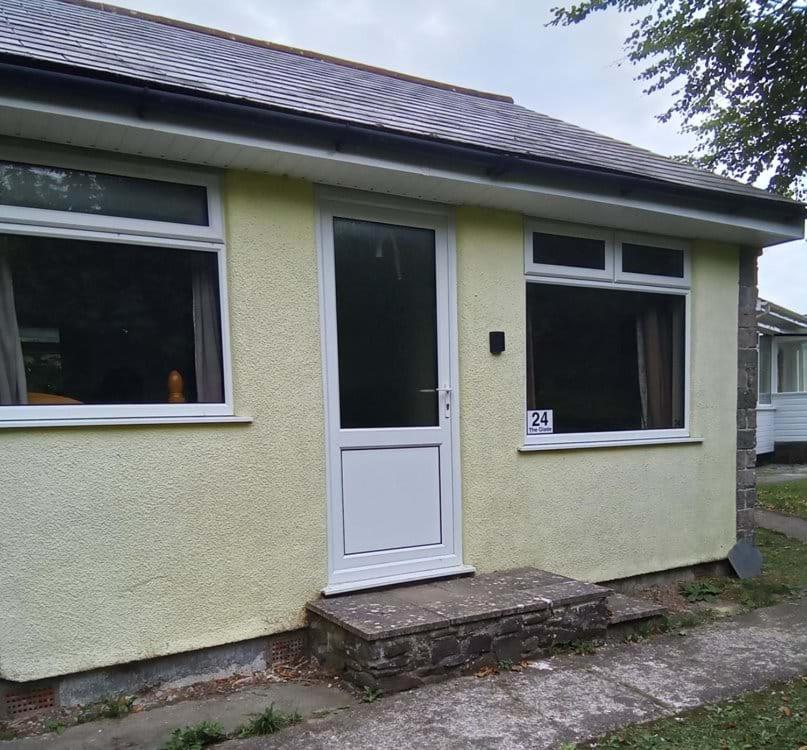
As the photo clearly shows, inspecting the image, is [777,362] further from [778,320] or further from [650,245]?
[650,245]

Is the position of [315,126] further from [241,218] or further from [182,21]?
[182,21]

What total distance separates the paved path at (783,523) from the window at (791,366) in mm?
9293

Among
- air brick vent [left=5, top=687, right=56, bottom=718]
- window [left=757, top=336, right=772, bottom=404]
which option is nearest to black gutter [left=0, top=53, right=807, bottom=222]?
air brick vent [left=5, top=687, right=56, bottom=718]

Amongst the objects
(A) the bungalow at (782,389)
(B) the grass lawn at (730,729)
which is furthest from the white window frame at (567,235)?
(A) the bungalow at (782,389)

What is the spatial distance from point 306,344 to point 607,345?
2821 mm

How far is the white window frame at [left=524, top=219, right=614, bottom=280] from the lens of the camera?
4.92 m

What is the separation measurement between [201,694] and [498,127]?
185 inches

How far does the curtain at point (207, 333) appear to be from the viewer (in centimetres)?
375

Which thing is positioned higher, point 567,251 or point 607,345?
point 567,251

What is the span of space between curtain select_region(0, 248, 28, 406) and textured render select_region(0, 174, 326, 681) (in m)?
0.23

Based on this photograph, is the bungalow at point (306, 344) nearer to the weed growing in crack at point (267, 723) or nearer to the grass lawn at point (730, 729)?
the weed growing in crack at point (267, 723)

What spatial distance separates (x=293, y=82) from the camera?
15.4 ft

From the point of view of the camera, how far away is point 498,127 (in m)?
5.30

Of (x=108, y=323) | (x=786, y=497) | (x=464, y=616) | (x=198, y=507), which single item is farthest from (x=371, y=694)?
(x=786, y=497)
